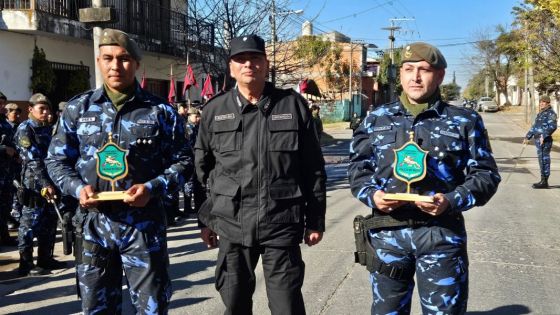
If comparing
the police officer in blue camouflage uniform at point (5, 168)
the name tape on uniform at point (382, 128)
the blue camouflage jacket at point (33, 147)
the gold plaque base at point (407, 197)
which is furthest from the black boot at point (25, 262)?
the gold plaque base at point (407, 197)

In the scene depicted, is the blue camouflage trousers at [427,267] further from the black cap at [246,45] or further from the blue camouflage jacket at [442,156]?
the black cap at [246,45]

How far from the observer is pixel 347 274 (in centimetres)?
579

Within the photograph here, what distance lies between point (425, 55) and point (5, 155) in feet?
20.0

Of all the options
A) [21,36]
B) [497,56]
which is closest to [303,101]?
[21,36]

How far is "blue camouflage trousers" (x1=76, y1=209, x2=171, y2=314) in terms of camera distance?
122 inches

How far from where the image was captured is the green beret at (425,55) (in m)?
3.02

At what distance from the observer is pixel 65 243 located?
406 centimetres

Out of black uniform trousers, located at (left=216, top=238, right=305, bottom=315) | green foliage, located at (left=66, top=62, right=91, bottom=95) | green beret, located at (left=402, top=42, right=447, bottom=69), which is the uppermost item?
green foliage, located at (left=66, top=62, right=91, bottom=95)

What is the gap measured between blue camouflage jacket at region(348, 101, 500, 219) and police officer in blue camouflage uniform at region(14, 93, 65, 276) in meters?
4.15

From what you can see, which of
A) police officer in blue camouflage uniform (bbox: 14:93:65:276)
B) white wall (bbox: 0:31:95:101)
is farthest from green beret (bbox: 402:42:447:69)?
white wall (bbox: 0:31:95:101)

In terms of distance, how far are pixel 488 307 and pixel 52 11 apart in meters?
11.7

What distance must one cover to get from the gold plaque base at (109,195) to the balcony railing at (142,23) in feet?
30.9

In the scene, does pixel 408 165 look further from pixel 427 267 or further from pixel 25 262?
pixel 25 262

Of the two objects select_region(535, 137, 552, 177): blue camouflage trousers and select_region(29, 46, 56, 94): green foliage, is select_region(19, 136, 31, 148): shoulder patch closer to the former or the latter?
select_region(29, 46, 56, 94): green foliage
